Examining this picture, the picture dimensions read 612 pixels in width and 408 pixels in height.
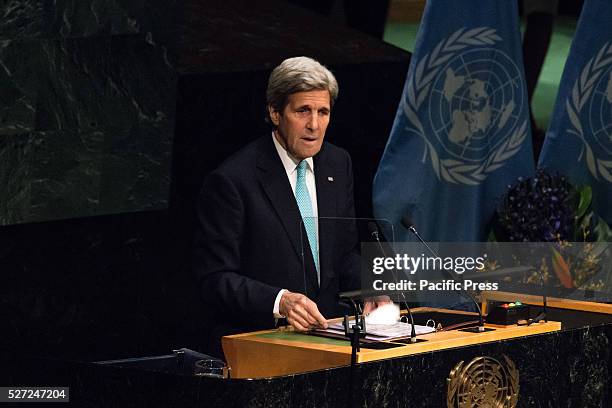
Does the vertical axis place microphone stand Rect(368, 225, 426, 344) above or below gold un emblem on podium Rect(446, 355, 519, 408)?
above

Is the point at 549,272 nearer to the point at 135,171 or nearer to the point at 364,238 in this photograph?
the point at 364,238

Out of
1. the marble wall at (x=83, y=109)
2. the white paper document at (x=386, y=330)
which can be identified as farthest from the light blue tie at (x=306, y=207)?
the marble wall at (x=83, y=109)

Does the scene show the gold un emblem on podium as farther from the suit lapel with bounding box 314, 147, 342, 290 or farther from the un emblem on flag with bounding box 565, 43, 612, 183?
the un emblem on flag with bounding box 565, 43, 612, 183

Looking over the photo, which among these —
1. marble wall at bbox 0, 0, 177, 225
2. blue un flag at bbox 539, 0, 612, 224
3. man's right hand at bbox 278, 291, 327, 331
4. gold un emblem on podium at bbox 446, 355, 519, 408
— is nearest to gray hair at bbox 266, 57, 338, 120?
man's right hand at bbox 278, 291, 327, 331

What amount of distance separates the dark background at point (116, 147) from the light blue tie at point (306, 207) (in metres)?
1.37

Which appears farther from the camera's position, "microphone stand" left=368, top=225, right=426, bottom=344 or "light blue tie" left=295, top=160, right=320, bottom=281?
"light blue tie" left=295, top=160, right=320, bottom=281

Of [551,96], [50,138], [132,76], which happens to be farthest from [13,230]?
[551,96]

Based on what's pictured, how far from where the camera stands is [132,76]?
541 centimetres

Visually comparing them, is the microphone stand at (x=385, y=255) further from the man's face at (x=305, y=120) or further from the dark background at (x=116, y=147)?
the dark background at (x=116, y=147)

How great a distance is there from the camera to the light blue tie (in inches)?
161

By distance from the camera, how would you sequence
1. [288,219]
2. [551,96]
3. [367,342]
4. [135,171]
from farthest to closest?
→ [551,96] → [135,171] → [288,219] → [367,342]

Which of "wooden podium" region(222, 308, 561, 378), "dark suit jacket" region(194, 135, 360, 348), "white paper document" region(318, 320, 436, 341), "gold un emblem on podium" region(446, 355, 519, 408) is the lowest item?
"gold un emblem on podium" region(446, 355, 519, 408)

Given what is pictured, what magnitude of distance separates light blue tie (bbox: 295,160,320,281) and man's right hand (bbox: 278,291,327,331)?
371 mm

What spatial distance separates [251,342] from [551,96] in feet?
19.2
